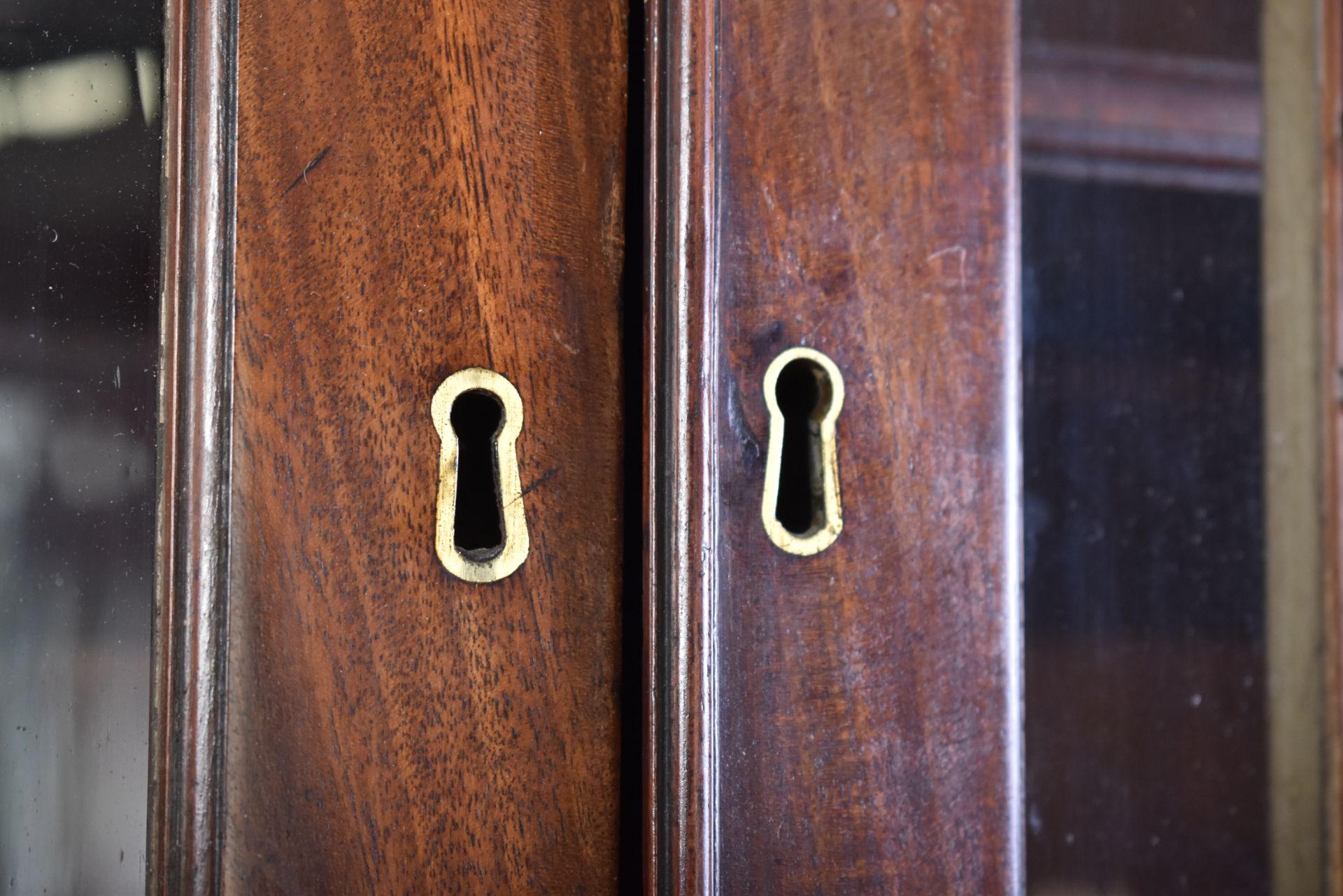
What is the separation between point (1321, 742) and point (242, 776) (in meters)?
0.76

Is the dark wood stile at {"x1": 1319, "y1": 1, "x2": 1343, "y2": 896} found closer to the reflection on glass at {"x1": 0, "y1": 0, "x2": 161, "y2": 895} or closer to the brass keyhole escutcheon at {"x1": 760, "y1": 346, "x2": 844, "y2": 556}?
the brass keyhole escutcheon at {"x1": 760, "y1": 346, "x2": 844, "y2": 556}

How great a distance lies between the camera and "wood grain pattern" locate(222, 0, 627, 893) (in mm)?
411

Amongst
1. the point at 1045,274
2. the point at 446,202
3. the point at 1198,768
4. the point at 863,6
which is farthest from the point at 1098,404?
the point at 446,202

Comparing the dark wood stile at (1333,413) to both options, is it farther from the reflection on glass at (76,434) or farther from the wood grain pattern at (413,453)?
the reflection on glass at (76,434)

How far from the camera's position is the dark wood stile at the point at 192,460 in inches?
15.6

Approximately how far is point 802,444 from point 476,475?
150 mm

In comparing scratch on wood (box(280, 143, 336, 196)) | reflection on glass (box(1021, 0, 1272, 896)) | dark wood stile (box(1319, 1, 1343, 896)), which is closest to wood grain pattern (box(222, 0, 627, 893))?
scratch on wood (box(280, 143, 336, 196))

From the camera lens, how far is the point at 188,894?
392 mm

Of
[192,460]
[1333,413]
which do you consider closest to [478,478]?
[192,460]

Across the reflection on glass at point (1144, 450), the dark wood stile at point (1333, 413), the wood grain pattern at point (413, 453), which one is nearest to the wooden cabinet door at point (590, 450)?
the wood grain pattern at point (413, 453)

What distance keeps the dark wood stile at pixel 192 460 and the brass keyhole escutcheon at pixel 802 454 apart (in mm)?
224

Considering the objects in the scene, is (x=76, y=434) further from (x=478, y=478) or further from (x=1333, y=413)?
(x=1333, y=413)

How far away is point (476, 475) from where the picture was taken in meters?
0.46

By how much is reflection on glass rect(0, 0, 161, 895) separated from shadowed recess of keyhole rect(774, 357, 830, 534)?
0.27 meters
